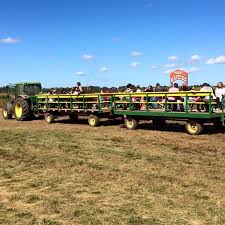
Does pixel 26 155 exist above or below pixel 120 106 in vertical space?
below

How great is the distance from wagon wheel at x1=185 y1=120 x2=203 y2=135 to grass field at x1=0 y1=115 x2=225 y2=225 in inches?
26.2

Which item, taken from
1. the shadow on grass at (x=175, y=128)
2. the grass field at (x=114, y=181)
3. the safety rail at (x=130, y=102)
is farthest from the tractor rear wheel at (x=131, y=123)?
the grass field at (x=114, y=181)

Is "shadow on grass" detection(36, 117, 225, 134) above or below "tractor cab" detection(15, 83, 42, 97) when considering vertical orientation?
below

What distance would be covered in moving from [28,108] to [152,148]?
12008mm

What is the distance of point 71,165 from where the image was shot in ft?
29.7

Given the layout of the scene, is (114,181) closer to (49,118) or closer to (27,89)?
(49,118)

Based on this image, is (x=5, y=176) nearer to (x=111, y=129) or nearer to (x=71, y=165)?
(x=71, y=165)

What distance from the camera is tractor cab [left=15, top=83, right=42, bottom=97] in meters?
22.6

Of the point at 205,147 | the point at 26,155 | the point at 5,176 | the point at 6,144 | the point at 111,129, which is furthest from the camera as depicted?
the point at 111,129

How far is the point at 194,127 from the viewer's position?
45.4ft

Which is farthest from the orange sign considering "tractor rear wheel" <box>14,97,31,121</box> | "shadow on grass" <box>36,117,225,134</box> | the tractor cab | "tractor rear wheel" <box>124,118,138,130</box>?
"tractor rear wheel" <box>124,118,138,130</box>

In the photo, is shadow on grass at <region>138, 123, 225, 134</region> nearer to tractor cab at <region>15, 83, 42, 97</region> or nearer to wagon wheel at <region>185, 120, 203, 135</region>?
wagon wheel at <region>185, 120, 203, 135</region>

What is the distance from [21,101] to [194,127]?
1119 centimetres

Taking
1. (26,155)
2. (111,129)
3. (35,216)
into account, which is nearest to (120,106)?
(111,129)
